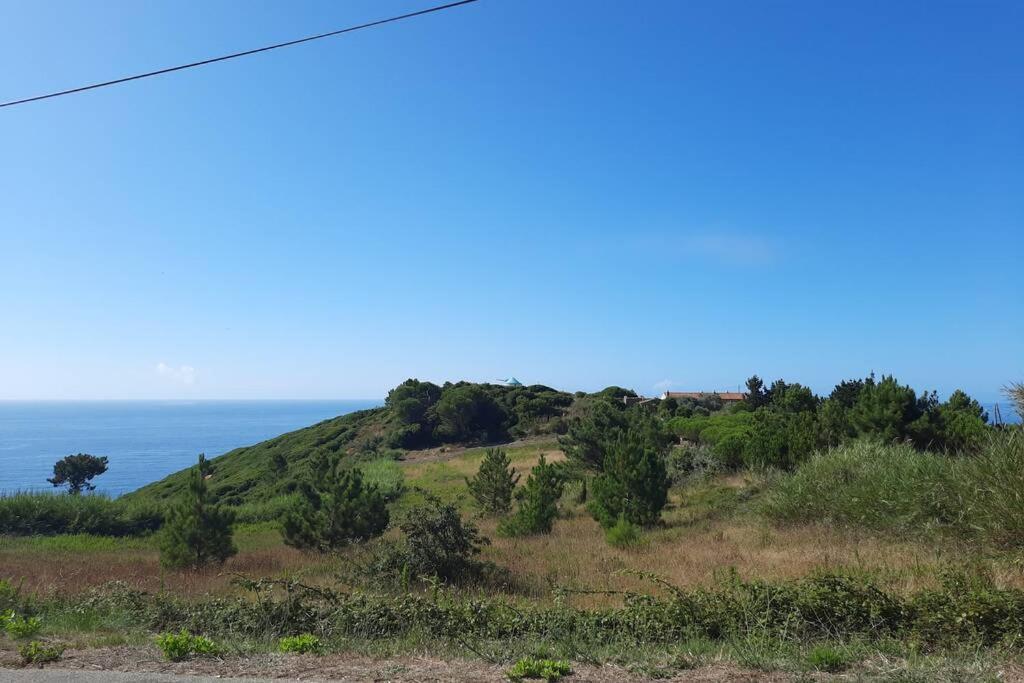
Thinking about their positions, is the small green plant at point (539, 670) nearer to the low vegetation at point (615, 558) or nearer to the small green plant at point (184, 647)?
the low vegetation at point (615, 558)

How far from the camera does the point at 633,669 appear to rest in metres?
4.29

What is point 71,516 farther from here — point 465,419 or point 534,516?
point 465,419

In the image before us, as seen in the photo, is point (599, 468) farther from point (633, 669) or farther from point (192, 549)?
point (633, 669)

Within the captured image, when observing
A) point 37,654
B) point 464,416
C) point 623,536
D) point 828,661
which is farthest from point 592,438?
point 464,416

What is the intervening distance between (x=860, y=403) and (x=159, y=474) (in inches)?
3009

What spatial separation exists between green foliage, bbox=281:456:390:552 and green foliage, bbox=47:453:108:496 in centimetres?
3760

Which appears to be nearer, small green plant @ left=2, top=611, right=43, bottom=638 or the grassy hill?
small green plant @ left=2, top=611, right=43, bottom=638

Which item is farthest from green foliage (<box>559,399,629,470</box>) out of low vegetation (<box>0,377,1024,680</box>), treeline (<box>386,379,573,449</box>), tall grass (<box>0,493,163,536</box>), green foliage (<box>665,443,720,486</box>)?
treeline (<box>386,379,573,449</box>)

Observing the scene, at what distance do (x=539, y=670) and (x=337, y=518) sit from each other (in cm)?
1272

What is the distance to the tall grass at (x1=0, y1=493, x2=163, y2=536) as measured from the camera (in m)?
20.5

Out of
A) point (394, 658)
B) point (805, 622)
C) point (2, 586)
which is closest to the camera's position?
point (394, 658)

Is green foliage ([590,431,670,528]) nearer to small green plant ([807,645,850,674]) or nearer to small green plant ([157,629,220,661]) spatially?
small green plant ([807,645,850,674])

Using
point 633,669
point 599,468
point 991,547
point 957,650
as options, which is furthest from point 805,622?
point 599,468

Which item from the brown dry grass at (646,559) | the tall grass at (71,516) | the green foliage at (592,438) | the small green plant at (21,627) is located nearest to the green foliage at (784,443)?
the brown dry grass at (646,559)
